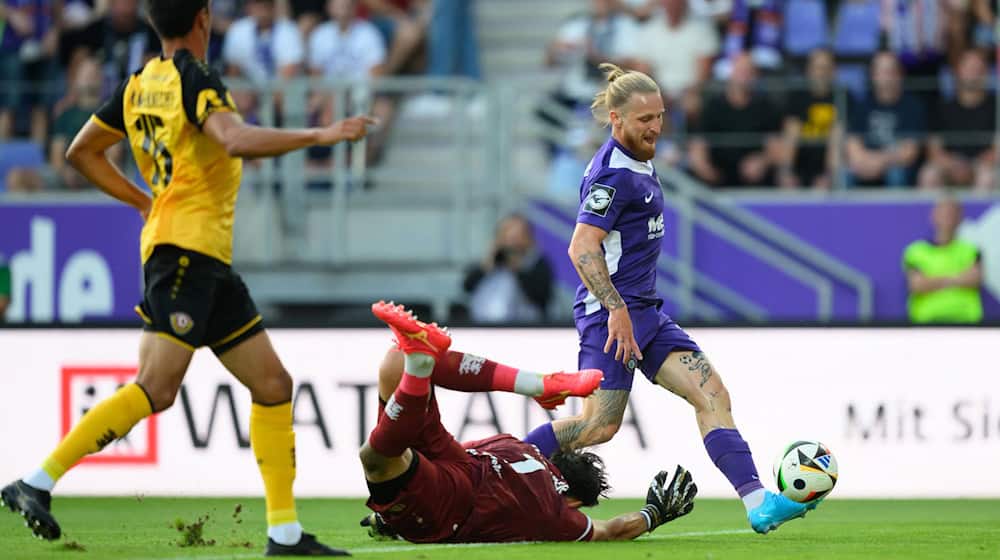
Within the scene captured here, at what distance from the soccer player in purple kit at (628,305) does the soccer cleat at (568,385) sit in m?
0.71

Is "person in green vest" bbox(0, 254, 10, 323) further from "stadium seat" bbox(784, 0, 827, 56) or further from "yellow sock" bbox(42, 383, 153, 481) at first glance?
"yellow sock" bbox(42, 383, 153, 481)

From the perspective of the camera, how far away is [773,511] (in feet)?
25.0

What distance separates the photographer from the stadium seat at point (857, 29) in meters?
15.5

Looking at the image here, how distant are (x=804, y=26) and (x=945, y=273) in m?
2.83

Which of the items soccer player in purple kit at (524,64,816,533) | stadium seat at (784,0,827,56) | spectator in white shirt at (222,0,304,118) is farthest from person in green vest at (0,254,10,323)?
soccer player in purple kit at (524,64,816,533)

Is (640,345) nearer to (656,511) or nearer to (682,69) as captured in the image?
(656,511)

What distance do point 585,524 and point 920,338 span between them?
4930 millimetres

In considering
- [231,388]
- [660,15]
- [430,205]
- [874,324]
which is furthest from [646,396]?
[660,15]

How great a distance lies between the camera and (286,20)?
52.6ft

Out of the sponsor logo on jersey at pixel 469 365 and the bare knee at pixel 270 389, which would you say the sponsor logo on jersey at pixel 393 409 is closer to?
the sponsor logo on jersey at pixel 469 365

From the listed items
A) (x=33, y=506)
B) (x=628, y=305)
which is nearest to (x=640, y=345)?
(x=628, y=305)

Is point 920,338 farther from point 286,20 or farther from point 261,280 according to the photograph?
point 286,20

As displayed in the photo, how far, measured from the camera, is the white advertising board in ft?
37.8

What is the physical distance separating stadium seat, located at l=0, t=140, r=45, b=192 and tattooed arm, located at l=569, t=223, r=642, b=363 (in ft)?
28.6
